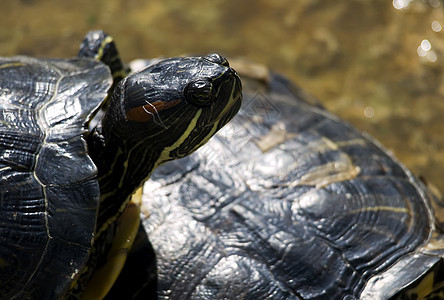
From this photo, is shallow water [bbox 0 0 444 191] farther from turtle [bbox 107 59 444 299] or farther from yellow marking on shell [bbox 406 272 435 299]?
yellow marking on shell [bbox 406 272 435 299]

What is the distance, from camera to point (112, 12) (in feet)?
20.1

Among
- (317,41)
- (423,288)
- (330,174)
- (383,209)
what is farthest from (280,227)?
(317,41)

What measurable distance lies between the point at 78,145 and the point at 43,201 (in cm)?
29

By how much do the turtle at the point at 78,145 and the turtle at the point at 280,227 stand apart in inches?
11.2

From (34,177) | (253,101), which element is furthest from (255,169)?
(34,177)

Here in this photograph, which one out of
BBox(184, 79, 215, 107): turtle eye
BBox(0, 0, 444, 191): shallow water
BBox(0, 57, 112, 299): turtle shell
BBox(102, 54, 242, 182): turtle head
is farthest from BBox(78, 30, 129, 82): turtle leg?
BBox(0, 0, 444, 191): shallow water

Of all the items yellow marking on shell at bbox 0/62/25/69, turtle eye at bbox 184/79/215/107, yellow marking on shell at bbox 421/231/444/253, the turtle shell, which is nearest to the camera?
the turtle shell

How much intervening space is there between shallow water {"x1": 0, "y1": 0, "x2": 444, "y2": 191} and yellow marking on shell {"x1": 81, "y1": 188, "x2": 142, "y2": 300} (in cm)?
275

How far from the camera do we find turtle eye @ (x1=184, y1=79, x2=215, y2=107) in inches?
99.6

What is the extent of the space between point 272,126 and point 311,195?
1.90 ft

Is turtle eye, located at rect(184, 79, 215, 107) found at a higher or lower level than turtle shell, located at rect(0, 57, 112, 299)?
higher

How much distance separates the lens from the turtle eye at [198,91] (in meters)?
2.53

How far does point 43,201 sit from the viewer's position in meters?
2.40

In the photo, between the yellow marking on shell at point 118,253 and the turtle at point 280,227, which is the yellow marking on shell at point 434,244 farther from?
the yellow marking on shell at point 118,253
